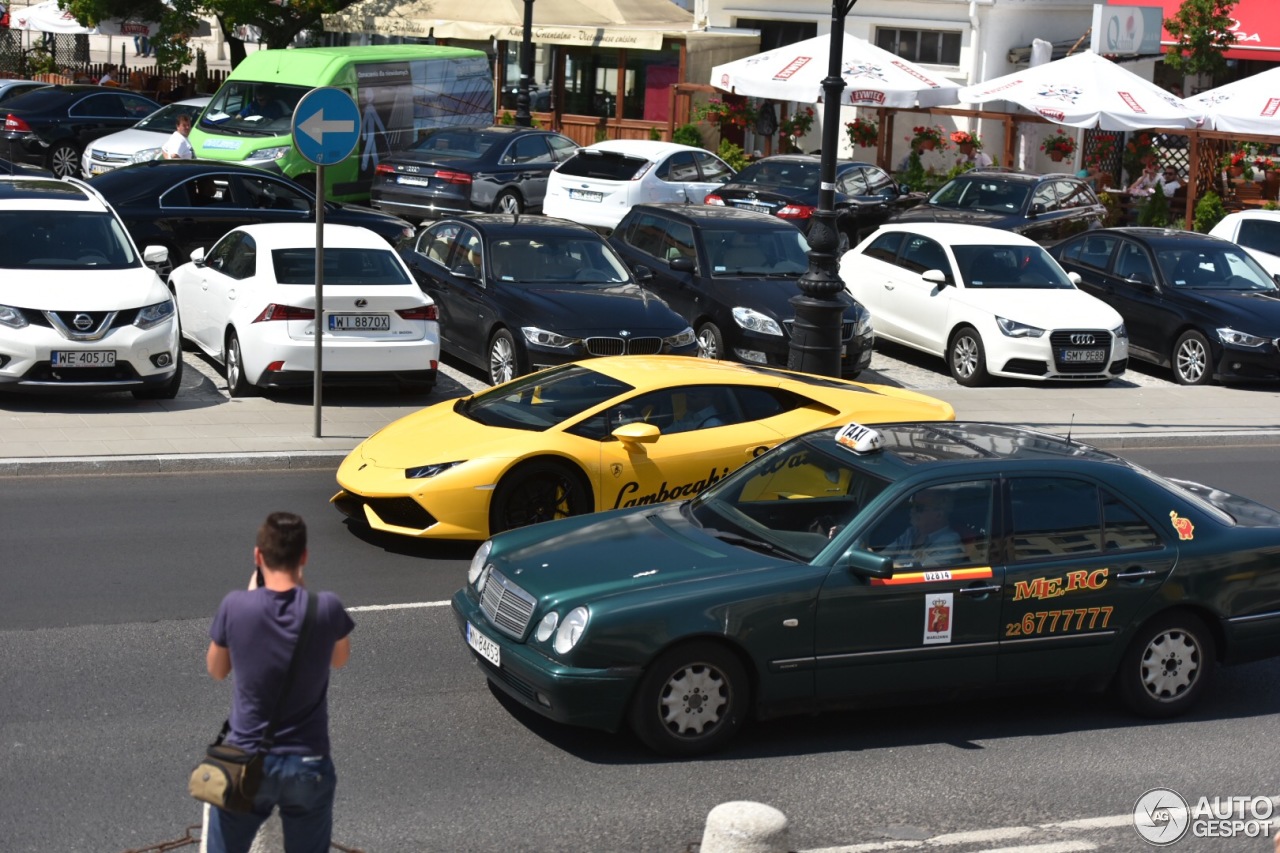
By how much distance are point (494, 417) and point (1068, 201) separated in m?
16.0

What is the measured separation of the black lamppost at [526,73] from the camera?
33.6 meters

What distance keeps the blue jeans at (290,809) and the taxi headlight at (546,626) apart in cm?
219

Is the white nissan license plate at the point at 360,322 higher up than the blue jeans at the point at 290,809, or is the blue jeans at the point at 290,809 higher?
the white nissan license plate at the point at 360,322

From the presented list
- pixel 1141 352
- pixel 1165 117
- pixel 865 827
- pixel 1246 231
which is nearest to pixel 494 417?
pixel 865 827

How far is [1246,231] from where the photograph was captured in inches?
916

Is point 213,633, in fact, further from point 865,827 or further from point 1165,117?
point 1165,117

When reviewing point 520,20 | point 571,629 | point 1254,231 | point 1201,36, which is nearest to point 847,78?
point 1254,231

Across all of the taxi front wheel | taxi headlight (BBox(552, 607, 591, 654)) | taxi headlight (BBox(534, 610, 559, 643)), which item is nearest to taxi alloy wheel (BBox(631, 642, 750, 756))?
taxi headlight (BBox(552, 607, 591, 654))

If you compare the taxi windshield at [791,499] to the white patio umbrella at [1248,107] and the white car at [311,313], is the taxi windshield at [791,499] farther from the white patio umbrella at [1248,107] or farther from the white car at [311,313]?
→ the white patio umbrella at [1248,107]

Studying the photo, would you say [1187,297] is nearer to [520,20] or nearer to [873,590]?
[873,590]

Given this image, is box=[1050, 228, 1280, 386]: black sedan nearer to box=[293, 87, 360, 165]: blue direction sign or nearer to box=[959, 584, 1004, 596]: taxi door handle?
box=[293, 87, 360, 165]: blue direction sign

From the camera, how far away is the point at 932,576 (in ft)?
25.5

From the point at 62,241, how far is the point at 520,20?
24312 millimetres

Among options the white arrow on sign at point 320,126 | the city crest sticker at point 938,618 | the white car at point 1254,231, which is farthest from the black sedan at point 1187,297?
the city crest sticker at point 938,618
